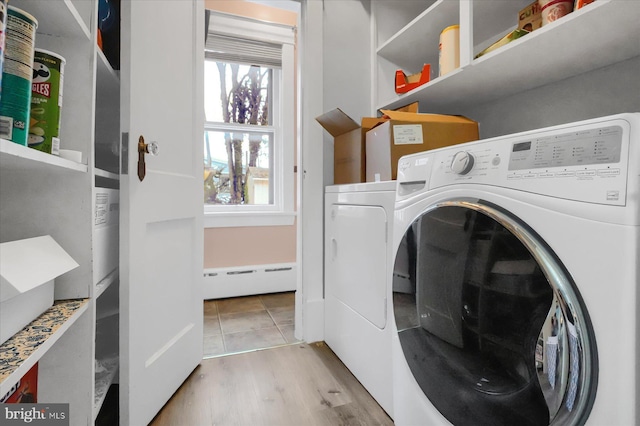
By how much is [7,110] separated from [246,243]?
6.97 feet

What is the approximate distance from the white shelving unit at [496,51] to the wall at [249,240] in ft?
3.90

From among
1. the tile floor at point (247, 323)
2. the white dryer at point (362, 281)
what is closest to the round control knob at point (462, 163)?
the white dryer at point (362, 281)

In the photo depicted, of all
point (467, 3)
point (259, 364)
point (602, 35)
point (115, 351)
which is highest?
point (467, 3)

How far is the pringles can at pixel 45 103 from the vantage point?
579 millimetres

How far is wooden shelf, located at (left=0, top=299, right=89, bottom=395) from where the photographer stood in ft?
1.38

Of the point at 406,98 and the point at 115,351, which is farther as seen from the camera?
the point at 406,98

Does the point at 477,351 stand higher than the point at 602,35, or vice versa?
the point at 602,35

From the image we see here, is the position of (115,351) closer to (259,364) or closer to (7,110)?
(259,364)

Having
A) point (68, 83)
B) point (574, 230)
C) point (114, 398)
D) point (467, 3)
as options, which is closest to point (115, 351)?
point (114, 398)

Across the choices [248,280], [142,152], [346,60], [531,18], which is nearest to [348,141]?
[346,60]

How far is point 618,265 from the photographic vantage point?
45cm

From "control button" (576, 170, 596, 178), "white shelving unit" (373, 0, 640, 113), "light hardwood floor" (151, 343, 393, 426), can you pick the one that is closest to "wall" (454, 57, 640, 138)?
"white shelving unit" (373, 0, 640, 113)

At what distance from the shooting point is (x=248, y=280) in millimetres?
2516

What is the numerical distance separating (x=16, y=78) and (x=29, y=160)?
0.13 metres
